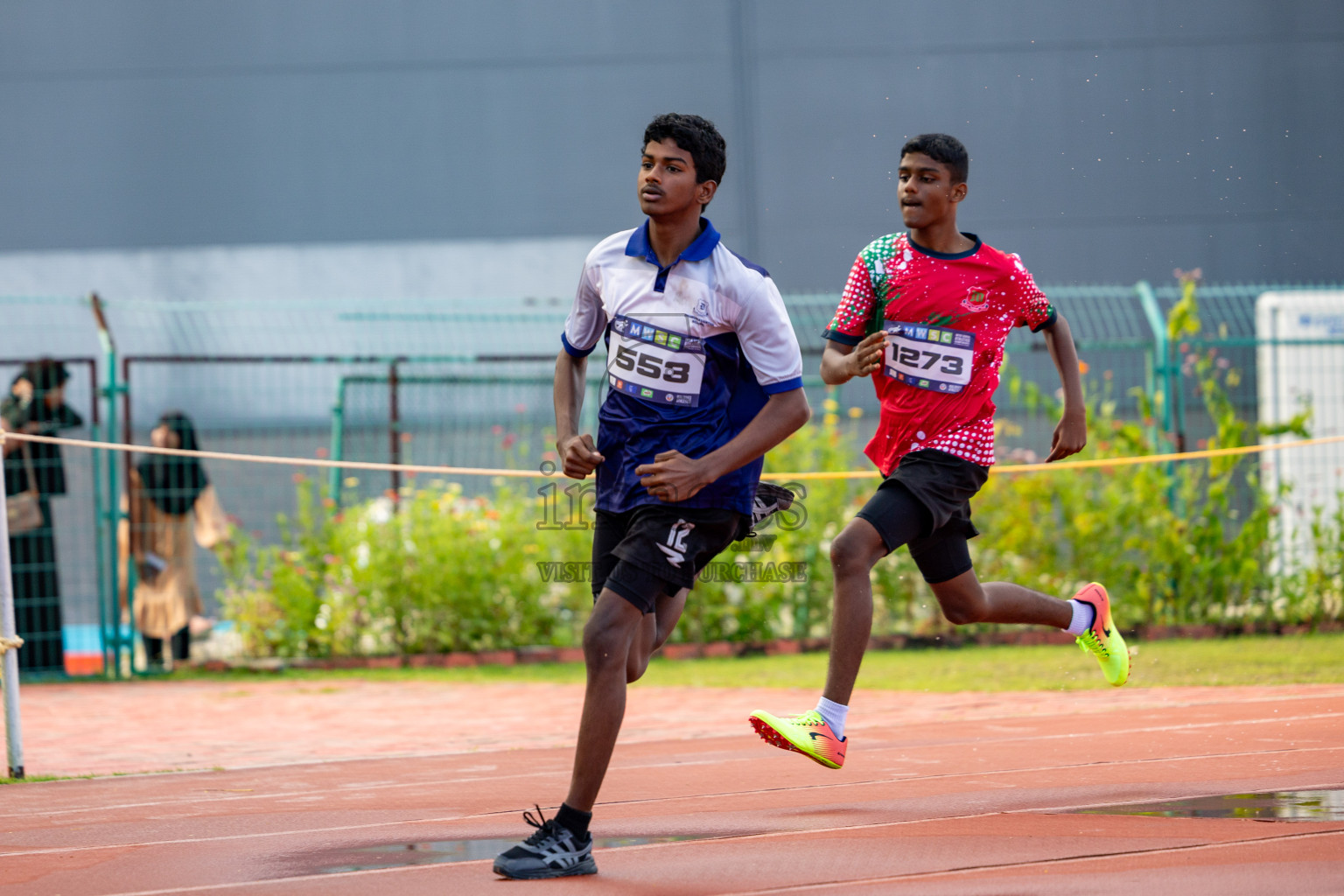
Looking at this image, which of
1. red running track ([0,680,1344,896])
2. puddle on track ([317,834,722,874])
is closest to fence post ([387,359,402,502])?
red running track ([0,680,1344,896])

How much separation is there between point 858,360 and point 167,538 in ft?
25.8

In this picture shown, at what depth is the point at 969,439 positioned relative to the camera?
531 cm

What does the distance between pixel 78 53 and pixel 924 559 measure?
1532 cm

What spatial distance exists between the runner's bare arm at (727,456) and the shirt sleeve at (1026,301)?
4.87ft

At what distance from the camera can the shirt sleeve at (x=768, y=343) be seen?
4.23m

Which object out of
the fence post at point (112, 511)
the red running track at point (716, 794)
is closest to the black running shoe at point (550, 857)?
the red running track at point (716, 794)

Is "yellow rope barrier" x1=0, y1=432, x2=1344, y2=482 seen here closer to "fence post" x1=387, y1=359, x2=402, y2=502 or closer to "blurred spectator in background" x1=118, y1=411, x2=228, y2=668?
"blurred spectator in background" x1=118, y1=411, x2=228, y2=668


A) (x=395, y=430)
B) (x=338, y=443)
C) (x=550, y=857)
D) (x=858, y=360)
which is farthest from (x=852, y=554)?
(x=338, y=443)

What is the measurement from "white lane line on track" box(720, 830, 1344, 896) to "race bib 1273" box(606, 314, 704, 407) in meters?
1.34

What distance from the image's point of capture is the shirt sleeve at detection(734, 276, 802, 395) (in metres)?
4.23

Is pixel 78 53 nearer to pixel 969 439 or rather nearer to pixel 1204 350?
pixel 1204 350

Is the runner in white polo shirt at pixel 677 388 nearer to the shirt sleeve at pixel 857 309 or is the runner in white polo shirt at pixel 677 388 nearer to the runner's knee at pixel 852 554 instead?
the runner's knee at pixel 852 554

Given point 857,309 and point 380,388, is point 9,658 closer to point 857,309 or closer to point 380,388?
point 857,309

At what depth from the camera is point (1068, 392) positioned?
18.9 feet
